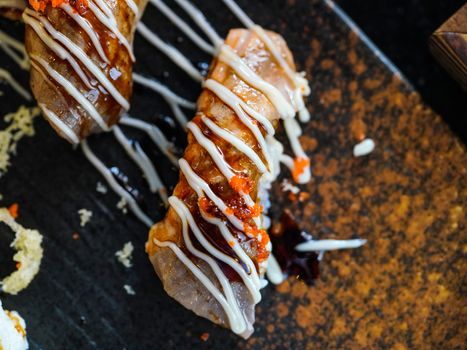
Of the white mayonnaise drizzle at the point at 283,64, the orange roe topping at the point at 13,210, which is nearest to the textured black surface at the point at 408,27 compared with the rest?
the white mayonnaise drizzle at the point at 283,64

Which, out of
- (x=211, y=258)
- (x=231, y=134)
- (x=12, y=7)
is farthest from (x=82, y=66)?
(x=211, y=258)

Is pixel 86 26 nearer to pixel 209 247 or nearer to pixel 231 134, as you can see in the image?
pixel 231 134

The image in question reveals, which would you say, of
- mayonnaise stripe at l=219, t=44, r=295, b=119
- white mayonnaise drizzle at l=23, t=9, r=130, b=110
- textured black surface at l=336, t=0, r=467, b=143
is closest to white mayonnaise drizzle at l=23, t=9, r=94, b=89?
white mayonnaise drizzle at l=23, t=9, r=130, b=110

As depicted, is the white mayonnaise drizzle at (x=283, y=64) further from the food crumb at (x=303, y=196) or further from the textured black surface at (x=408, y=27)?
the textured black surface at (x=408, y=27)

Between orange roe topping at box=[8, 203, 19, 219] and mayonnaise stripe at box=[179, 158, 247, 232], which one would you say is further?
orange roe topping at box=[8, 203, 19, 219]

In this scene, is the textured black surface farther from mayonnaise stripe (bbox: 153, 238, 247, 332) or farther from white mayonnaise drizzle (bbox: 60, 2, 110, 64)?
mayonnaise stripe (bbox: 153, 238, 247, 332)

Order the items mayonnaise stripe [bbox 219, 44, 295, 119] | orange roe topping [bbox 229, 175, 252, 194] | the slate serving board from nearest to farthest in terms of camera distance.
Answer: orange roe topping [bbox 229, 175, 252, 194] → mayonnaise stripe [bbox 219, 44, 295, 119] → the slate serving board
